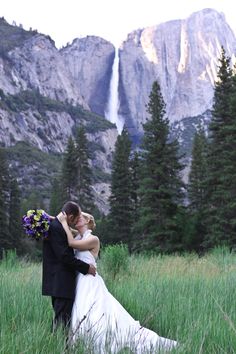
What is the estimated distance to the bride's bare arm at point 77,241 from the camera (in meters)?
5.00

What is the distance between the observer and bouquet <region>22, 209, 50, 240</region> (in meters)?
4.84

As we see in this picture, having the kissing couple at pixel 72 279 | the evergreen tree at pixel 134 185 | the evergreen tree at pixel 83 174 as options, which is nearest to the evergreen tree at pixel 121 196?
the evergreen tree at pixel 134 185

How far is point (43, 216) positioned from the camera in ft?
16.2

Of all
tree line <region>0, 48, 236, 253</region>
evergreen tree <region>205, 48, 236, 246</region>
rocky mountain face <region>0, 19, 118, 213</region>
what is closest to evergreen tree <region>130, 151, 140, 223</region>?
tree line <region>0, 48, 236, 253</region>

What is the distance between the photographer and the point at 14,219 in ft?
153

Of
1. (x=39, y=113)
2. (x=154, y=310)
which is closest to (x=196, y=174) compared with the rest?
(x=154, y=310)

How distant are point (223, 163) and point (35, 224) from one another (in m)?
24.1

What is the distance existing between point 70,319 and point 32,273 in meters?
3.44

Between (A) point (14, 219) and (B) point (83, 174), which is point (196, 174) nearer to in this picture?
(B) point (83, 174)

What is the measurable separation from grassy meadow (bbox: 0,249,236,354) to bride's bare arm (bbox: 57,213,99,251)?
80cm

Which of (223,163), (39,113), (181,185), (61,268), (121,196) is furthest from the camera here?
(39,113)

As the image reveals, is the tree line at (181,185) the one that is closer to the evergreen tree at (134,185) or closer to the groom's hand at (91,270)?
the evergreen tree at (134,185)

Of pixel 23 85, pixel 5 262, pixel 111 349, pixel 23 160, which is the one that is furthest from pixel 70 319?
pixel 23 85

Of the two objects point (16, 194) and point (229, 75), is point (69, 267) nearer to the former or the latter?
point (229, 75)
